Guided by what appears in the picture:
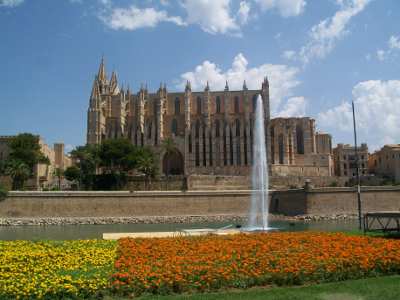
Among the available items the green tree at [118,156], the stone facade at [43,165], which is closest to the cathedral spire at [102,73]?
the stone facade at [43,165]

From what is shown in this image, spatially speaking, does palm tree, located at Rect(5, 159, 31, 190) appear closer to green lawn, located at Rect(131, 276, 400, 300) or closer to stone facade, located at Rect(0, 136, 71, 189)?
stone facade, located at Rect(0, 136, 71, 189)

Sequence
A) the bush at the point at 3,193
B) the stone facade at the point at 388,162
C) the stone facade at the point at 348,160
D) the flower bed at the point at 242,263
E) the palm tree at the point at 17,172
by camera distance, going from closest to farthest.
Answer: the flower bed at the point at 242,263, the bush at the point at 3,193, the palm tree at the point at 17,172, the stone facade at the point at 388,162, the stone facade at the point at 348,160

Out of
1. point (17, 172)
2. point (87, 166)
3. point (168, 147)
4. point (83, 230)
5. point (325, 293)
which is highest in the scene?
point (168, 147)

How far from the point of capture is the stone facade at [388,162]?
7119 centimetres

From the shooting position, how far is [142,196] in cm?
4469

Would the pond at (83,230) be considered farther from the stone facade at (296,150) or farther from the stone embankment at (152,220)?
the stone facade at (296,150)

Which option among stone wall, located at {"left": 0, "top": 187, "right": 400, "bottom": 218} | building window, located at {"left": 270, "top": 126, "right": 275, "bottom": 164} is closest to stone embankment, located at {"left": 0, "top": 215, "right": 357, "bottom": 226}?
stone wall, located at {"left": 0, "top": 187, "right": 400, "bottom": 218}

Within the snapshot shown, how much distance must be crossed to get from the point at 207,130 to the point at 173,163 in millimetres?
8352

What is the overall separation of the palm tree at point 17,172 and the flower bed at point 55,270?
41412 mm

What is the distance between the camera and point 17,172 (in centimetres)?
5328

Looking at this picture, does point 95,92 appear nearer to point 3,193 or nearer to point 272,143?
point 272,143

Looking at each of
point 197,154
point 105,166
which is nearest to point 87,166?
point 105,166

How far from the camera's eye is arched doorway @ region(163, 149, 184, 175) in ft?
239

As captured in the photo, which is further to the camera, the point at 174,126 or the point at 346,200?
the point at 174,126
